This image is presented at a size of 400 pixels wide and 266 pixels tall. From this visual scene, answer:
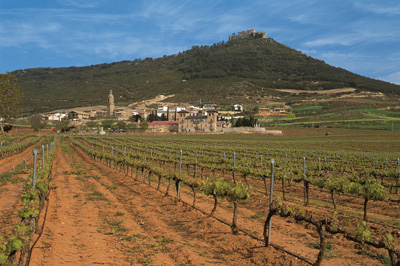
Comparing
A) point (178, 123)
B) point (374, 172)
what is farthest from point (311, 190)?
point (178, 123)

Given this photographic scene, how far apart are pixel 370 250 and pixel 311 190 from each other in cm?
1090

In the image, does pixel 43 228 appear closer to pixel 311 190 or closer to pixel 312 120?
pixel 311 190

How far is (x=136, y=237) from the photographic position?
31.1 ft

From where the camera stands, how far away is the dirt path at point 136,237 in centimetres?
775

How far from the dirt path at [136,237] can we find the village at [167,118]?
275 feet

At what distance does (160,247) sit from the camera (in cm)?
871

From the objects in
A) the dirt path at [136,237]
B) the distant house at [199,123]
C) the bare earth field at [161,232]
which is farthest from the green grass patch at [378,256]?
the distant house at [199,123]

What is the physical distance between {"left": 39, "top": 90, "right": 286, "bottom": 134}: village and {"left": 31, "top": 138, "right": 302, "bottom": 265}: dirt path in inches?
3299

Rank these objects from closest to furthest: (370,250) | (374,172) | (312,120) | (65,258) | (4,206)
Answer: (65,258)
(370,250)
(4,206)
(374,172)
(312,120)

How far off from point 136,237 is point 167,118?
118201 mm

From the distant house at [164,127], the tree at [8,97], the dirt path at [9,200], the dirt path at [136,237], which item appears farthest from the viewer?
the distant house at [164,127]

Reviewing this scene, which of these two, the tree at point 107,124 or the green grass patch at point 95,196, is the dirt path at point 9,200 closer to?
the green grass patch at point 95,196

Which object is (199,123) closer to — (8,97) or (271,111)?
(271,111)

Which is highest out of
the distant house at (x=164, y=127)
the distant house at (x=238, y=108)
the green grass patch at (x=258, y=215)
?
the distant house at (x=238, y=108)
